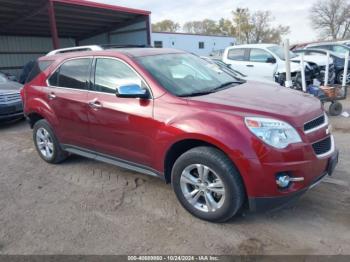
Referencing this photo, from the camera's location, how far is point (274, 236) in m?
3.18

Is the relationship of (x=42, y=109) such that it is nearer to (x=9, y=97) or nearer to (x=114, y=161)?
(x=114, y=161)

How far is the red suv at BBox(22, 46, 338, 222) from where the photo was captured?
10.0ft

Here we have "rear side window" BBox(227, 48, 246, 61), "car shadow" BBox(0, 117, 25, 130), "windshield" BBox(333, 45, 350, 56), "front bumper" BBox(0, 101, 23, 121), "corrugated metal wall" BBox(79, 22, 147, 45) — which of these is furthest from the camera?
"corrugated metal wall" BBox(79, 22, 147, 45)

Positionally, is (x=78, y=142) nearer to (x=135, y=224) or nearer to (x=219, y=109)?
(x=135, y=224)

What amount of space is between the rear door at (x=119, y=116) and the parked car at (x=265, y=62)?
266 inches

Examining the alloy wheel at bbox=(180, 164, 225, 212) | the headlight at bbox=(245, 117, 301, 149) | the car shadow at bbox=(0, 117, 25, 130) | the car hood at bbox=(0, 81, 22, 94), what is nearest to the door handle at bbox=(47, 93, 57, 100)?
the alloy wheel at bbox=(180, 164, 225, 212)

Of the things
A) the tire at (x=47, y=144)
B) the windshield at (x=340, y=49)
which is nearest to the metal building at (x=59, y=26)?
the windshield at (x=340, y=49)

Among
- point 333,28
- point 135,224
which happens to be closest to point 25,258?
point 135,224

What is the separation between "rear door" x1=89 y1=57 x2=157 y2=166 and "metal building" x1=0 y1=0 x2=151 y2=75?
1068 cm

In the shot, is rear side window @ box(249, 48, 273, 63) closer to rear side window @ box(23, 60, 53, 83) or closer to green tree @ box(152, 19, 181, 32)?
rear side window @ box(23, 60, 53, 83)

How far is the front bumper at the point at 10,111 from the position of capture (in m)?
8.63

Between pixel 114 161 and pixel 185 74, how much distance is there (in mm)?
1393

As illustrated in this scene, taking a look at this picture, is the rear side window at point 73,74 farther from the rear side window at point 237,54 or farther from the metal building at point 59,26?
the metal building at point 59,26

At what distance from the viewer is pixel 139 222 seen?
3.57m
